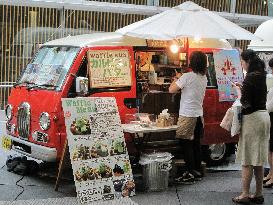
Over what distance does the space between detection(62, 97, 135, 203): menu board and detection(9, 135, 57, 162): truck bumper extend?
670mm

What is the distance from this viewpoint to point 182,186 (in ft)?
26.0

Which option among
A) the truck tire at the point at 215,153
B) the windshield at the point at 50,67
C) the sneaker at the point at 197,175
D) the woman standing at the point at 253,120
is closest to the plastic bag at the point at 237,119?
the woman standing at the point at 253,120

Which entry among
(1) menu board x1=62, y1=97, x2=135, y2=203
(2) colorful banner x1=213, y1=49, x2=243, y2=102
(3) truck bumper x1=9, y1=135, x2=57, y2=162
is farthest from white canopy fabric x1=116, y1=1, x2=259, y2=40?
(3) truck bumper x1=9, y1=135, x2=57, y2=162

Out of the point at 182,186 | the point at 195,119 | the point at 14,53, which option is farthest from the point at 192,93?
the point at 14,53

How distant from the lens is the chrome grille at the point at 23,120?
7.90 m

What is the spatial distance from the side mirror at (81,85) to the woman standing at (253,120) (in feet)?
7.42

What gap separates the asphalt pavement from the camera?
7.06 metres

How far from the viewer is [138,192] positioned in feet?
24.9

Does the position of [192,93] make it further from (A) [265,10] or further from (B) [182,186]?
(A) [265,10]

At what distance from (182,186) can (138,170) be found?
3.50 feet

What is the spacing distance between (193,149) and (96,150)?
184cm

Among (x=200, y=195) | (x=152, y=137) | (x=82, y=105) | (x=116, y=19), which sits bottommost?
(x=200, y=195)

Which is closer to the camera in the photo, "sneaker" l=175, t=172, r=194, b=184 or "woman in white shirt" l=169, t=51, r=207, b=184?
"woman in white shirt" l=169, t=51, r=207, b=184

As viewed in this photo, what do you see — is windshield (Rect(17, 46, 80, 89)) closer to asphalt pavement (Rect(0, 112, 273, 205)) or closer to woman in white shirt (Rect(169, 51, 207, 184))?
asphalt pavement (Rect(0, 112, 273, 205))
